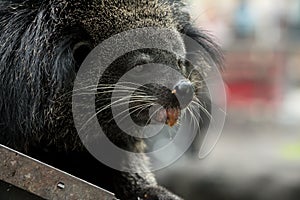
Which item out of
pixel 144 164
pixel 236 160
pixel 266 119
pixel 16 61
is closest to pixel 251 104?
pixel 266 119

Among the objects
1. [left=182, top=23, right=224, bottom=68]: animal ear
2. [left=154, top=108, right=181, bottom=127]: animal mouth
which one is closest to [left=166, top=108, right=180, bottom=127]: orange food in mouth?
[left=154, top=108, right=181, bottom=127]: animal mouth

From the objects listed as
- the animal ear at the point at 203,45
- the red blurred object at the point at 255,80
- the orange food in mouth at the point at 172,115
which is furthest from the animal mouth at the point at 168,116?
the red blurred object at the point at 255,80

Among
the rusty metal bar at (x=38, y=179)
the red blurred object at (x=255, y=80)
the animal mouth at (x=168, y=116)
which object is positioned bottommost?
the rusty metal bar at (x=38, y=179)

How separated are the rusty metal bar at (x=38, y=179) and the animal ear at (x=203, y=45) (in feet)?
2.19

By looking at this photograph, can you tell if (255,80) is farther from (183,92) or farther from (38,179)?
(38,179)

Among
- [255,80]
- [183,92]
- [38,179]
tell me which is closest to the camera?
[38,179]

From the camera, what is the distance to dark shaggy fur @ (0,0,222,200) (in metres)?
1.92

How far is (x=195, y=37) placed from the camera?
7.29 ft

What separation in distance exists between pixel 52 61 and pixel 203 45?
0.50 meters

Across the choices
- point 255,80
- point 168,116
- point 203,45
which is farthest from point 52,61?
point 255,80

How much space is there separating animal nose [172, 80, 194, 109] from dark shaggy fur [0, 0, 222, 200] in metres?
0.14

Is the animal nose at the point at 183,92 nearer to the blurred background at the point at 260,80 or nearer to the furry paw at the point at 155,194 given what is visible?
the furry paw at the point at 155,194

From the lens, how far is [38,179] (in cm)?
164

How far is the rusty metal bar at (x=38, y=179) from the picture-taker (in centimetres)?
163
